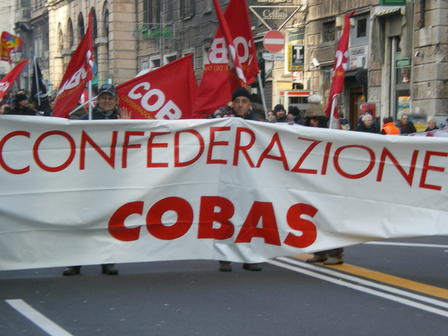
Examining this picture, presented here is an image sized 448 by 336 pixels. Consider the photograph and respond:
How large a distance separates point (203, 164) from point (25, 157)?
158cm

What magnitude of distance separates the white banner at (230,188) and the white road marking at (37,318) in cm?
85

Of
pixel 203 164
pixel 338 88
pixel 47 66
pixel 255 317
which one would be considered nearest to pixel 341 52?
pixel 338 88

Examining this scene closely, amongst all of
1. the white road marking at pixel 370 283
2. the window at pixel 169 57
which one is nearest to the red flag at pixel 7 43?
the window at pixel 169 57

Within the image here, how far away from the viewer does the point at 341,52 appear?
1140 cm

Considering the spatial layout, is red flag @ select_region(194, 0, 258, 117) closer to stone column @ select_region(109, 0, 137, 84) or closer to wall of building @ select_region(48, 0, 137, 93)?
wall of building @ select_region(48, 0, 137, 93)

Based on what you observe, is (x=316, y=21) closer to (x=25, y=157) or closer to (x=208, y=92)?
(x=208, y=92)

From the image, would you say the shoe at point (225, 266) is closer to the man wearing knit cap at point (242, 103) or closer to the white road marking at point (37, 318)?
the man wearing knit cap at point (242, 103)

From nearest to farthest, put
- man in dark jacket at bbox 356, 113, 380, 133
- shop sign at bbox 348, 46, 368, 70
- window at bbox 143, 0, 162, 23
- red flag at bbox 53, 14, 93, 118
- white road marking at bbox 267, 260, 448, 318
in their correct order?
1. white road marking at bbox 267, 260, 448, 318
2. red flag at bbox 53, 14, 93, 118
3. man in dark jacket at bbox 356, 113, 380, 133
4. shop sign at bbox 348, 46, 368, 70
5. window at bbox 143, 0, 162, 23

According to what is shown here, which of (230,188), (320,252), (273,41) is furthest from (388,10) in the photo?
(230,188)

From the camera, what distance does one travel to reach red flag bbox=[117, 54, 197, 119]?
35.8ft

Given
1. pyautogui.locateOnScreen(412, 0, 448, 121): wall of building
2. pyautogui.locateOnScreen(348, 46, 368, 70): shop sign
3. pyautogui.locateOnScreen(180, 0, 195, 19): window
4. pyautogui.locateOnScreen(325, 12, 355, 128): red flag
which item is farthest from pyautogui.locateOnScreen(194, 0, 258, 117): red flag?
pyautogui.locateOnScreen(180, 0, 195, 19): window

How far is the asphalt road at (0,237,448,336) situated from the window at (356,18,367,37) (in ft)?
53.6

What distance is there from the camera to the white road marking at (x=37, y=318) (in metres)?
6.44

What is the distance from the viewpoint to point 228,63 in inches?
423
